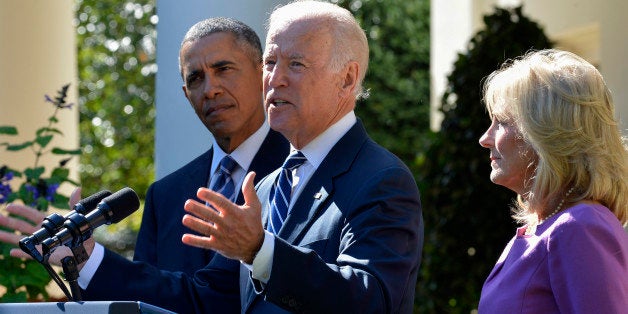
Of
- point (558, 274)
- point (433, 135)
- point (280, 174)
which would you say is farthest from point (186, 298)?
point (433, 135)

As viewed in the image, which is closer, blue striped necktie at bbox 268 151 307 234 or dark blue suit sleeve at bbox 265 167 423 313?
dark blue suit sleeve at bbox 265 167 423 313

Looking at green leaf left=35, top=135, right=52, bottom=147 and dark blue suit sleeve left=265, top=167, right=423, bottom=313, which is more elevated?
dark blue suit sleeve left=265, top=167, right=423, bottom=313

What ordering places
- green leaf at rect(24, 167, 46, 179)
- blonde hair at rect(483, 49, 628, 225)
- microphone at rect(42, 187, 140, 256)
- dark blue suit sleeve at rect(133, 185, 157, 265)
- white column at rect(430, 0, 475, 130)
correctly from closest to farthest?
microphone at rect(42, 187, 140, 256) < blonde hair at rect(483, 49, 628, 225) < dark blue suit sleeve at rect(133, 185, 157, 265) < green leaf at rect(24, 167, 46, 179) < white column at rect(430, 0, 475, 130)

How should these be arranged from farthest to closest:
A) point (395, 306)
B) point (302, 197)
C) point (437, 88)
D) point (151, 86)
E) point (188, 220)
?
point (151, 86) → point (437, 88) → point (302, 197) → point (395, 306) → point (188, 220)

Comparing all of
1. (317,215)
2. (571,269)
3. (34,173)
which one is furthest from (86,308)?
(34,173)

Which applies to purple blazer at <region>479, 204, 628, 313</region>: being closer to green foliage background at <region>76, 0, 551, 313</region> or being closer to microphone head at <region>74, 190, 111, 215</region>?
microphone head at <region>74, 190, 111, 215</region>

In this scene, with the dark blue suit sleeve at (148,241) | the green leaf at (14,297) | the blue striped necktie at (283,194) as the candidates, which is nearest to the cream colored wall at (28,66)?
the green leaf at (14,297)

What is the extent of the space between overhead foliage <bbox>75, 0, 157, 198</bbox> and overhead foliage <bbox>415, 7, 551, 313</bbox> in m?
8.35

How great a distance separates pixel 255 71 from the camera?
14.2 ft

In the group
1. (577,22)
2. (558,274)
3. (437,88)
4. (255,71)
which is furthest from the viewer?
(437,88)

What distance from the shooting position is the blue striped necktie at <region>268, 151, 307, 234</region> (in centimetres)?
362

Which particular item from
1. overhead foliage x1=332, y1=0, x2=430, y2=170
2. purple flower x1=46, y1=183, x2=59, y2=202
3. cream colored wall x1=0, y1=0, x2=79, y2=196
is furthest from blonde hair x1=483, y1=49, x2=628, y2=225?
overhead foliage x1=332, y1=0, x2=430, y2=170

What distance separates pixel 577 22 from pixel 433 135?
1.30 m

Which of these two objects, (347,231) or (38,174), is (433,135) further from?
(347,231)
